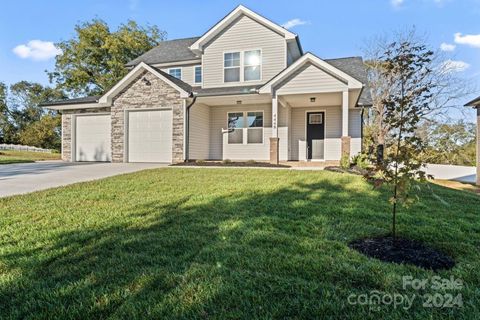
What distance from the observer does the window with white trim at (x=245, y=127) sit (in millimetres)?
14414

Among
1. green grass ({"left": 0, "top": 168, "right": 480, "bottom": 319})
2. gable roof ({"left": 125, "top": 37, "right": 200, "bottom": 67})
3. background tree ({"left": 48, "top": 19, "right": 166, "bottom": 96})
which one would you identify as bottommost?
green grass ({"left": 0, "top": 168, "right": 480, "bottom": 319})

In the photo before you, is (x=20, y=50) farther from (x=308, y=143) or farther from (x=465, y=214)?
(x=465, y=214)

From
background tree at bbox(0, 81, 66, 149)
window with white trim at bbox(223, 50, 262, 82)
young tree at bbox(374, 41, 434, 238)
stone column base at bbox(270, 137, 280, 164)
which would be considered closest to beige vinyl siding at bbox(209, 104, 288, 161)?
window with white trim at bbox(223, 50, 262, 82)

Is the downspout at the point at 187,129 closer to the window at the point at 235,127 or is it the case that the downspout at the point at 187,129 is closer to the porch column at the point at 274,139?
the window at the point at 235,127

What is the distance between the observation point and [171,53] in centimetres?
1677

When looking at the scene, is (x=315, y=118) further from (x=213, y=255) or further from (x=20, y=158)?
(x=20, y=158)

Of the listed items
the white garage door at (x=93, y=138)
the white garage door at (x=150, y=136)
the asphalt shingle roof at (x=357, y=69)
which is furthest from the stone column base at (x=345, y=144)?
the white garage door at (x=93, y=138)

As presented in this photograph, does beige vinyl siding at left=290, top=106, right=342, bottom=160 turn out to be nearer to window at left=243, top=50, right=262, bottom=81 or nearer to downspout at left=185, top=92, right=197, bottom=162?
window at left=243, top=50, right=262, bottom=81

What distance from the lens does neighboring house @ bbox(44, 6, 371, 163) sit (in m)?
13.1

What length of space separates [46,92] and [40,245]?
48.2 meters

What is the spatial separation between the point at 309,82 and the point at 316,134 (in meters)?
3.55

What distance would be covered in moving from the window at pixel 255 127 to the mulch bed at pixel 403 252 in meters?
11.0

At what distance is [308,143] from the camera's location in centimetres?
1465

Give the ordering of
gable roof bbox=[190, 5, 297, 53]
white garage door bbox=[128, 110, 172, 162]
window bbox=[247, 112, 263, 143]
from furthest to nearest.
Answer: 1. window bbox=[247, 112, 263, 143]
2. gable roof bbox=[190, 5, 297, 53]
3. white garage door bbox=[128, 110, 172, 162]
